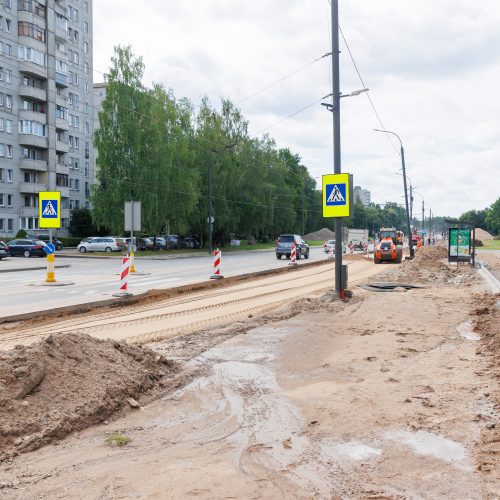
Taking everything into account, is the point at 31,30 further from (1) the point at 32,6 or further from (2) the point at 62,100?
(2) the point at 62,100

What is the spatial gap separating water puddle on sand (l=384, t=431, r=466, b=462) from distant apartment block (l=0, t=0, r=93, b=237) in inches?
2402

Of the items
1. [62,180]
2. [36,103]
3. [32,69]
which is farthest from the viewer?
[62,180]

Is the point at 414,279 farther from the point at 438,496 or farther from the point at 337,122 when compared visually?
the point at 438,496

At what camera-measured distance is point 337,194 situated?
14.8 meters

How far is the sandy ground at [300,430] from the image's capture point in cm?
393

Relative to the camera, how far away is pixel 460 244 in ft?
93.8

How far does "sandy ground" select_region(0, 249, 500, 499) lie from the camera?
3932 millimetres

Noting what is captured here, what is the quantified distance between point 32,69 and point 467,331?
6175 centimetres

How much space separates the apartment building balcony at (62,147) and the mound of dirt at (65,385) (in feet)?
214

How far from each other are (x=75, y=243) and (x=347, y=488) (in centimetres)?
6556

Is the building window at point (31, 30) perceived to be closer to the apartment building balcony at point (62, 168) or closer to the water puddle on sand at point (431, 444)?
the apartment building balcony at point (62, 168)

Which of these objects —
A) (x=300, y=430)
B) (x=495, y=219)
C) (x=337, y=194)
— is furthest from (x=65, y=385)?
(x=495, y=219)

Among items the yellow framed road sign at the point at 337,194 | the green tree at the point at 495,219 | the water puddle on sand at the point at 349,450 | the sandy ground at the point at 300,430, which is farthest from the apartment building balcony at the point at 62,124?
the green tree at the point at 495,219

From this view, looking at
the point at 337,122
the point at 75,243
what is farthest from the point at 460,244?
the point at 75,243
